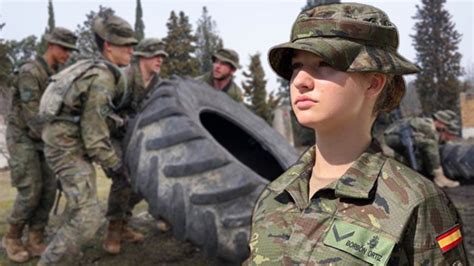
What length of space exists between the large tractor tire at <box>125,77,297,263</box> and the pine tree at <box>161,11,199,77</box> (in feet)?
49.3

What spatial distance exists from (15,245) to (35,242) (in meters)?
0.18

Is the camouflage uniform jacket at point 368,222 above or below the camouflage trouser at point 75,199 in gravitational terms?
above

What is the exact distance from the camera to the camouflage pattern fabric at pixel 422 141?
260 inches

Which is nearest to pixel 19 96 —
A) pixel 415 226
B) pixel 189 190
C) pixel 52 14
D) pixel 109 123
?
pixel 109 123

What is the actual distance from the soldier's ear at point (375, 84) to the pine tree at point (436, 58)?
2370 cm

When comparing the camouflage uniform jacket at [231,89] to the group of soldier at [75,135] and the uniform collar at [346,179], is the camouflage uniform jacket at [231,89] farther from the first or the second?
the uniform collar at [346,179]

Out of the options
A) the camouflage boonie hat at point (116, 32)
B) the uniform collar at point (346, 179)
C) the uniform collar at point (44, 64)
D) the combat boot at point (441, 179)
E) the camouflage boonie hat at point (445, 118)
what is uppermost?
the camouflage boonie hat at point (116, 32)

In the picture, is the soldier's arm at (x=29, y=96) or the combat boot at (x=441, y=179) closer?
the soldier's arm at (x=29, y=96)

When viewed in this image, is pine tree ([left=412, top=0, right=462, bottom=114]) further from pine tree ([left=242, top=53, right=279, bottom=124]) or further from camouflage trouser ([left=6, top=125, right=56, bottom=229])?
camouflage trouser ([left=6, top=125, right=56, bottom=229])

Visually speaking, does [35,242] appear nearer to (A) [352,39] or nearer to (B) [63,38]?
(B) [63,38]

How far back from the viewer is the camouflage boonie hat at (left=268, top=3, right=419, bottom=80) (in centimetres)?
122

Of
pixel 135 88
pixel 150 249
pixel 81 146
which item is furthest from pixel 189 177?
pixel 135 88

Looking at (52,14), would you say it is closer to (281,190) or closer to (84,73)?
(84,73)

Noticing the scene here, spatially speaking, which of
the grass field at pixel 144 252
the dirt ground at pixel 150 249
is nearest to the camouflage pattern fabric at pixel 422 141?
the dirt ground at pixel 150 249
